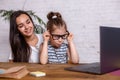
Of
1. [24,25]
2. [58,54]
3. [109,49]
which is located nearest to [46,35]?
[58,54]

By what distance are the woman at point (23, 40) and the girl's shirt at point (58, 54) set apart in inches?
4.8

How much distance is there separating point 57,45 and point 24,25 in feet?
1.20

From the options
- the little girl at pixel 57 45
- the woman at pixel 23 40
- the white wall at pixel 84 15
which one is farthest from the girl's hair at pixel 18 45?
the white wall at pixel 84 15

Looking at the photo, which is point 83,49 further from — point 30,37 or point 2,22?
point 2,22

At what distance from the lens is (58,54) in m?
2.12

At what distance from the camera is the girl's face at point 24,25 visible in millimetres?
2197

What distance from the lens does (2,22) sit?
3.06 meters

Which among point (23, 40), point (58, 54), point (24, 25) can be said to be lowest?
point (58, 54)

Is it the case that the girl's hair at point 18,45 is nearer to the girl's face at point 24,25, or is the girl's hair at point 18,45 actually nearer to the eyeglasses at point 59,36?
the girl's face at point 24,25

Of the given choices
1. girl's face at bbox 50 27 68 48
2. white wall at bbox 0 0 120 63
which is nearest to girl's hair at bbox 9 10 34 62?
girl's face at bbox 50 27 68 48

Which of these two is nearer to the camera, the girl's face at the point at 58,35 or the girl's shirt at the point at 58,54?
the girl's face at the point at 58,35

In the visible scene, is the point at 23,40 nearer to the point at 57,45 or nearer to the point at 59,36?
the point at 57,45

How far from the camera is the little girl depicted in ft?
6.39

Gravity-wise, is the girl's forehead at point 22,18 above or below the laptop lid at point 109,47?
above
